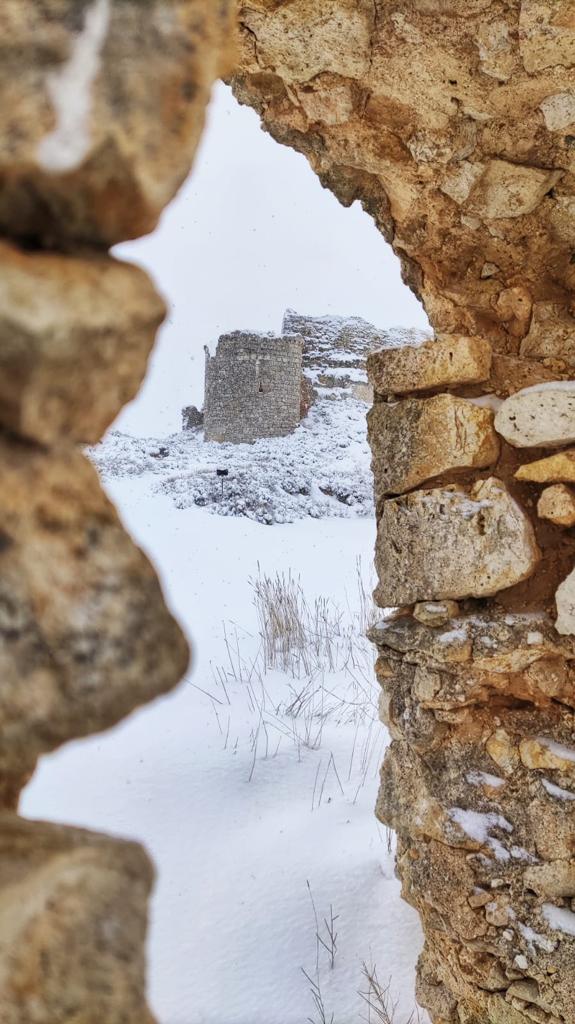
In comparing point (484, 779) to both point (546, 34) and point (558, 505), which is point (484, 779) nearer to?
point (558, 505)

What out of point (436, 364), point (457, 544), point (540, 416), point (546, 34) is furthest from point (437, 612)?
point (546, 34)

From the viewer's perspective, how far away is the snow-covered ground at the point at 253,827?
2.11 meters

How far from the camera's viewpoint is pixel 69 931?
0.56 m

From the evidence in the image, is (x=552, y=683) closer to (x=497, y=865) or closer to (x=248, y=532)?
(x=497, y=865)

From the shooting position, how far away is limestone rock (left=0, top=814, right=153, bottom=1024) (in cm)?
54

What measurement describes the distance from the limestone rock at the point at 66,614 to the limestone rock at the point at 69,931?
84 millimetres

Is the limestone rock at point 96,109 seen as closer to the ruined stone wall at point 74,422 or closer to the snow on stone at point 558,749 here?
the ruined stone wall at point 74,422

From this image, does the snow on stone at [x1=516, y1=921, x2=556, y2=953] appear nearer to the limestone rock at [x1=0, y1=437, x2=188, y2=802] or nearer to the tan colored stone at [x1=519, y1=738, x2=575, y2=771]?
the tan colored stone at [x1=519, y1=738, x2=575, y2=771]

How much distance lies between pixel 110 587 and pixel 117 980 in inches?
12.2

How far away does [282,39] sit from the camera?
1.66 m

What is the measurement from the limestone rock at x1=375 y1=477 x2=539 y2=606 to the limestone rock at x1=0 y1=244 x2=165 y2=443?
4.14 feet

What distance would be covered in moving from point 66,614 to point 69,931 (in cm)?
24

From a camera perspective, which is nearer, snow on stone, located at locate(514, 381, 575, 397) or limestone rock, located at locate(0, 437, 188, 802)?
limestone rock, located at locate(0, 437, 188, 802)

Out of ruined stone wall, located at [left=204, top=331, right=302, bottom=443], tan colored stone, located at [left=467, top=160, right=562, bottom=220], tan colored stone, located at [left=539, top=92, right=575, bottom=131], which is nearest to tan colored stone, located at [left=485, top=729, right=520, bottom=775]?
tan colored stone, located at [left=467, top=160, right=562, bottom=220]
